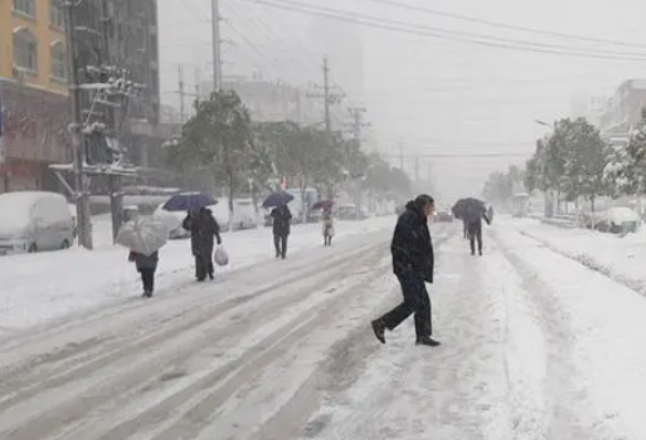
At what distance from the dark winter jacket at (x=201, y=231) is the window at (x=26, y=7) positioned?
30209mm

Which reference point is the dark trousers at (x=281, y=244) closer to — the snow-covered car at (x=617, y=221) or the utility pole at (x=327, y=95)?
the snow-covered car at (x=617, y=221)

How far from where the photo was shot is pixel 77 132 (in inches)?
1047

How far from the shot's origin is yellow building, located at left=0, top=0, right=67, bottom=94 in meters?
42.5

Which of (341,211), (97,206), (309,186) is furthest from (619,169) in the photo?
(341,211)

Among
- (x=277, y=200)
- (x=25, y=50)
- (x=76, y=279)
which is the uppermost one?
(x=25, y=50)

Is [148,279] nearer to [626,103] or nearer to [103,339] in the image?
[103,339]

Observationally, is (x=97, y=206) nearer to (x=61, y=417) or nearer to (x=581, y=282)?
(x=581, y=282)

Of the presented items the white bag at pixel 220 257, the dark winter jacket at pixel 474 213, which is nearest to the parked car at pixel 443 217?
the dark winter jacket at pixel 474 213

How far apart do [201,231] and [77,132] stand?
10.5 m

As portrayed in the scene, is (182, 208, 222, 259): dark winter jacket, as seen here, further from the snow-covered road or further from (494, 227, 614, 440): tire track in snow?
(494, 227, 614, 440): tire track in snow

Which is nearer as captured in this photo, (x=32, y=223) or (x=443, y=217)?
(x=32, y=223)

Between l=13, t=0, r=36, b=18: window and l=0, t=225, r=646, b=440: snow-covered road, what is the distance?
34.2 metres

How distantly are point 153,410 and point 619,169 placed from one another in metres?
22.0

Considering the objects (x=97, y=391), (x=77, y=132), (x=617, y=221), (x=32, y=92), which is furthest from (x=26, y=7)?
(x=97, y=391)
